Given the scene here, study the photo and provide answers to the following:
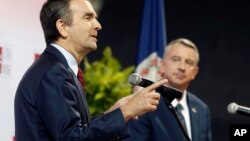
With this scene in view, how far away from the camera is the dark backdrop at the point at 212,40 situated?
7.77 m

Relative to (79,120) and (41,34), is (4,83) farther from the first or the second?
(79,120)

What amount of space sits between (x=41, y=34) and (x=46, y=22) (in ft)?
1.72

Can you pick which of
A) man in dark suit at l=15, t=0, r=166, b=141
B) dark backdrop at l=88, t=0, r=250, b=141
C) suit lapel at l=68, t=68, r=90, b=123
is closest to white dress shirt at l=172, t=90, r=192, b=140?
man in dark suit at l=15, t=0, r=166, b=141

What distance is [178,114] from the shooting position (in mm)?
4527

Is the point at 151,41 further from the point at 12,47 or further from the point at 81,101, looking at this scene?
the point at 81,101

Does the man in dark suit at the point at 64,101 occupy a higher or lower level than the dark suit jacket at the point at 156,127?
higher

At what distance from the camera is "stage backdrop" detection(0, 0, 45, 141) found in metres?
3.13

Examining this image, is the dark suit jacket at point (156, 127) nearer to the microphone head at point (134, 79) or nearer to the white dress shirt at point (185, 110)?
the white dress shirt at point (185, 110)

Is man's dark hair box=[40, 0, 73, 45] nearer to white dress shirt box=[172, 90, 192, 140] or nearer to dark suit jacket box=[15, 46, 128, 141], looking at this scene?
dark suit jacket box=[15, 46, 128, 141]

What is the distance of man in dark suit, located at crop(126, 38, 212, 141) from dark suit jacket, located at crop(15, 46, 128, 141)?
1355 mm

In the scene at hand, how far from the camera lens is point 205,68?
7879 mm

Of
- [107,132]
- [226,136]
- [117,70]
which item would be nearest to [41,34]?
[107,132]

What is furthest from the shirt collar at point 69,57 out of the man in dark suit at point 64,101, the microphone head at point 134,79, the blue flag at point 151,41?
the blue flag at point 151,41

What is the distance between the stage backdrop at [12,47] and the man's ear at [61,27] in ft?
1.30
